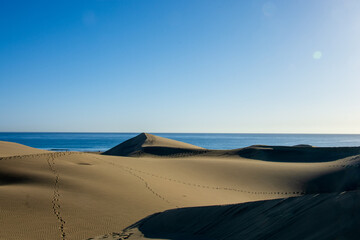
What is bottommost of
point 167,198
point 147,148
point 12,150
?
point 167,198

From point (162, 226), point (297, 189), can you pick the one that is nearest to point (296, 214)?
point (162, 226)

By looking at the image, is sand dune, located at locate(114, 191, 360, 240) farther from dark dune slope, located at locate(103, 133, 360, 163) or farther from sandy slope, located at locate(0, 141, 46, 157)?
dark dune slope, located at locate(103, 133, 360, 163)

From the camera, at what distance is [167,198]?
39.7 feet

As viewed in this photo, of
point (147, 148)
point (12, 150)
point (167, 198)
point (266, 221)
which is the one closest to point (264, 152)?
point (147, 148)

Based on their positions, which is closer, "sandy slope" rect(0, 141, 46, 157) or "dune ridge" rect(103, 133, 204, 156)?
"sandy slope" rect(0, 141, 46, 157)

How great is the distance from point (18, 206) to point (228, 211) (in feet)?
23.0

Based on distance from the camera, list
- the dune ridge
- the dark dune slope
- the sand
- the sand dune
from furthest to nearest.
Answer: the dune ridge < the dark dune slope < the sand < the sand dune

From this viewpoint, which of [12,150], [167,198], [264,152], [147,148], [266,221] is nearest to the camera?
[266,221]

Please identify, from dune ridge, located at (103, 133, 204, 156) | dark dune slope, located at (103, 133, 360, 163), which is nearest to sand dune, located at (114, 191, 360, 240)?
dark dune slope, located at (103, 133, 360, 163)

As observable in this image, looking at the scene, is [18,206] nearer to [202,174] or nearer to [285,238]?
[285,238]

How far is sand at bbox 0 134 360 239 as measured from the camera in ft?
19.2

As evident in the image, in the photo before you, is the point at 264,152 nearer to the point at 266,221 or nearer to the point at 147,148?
the point at 147,148

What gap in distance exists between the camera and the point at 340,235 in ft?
13.3

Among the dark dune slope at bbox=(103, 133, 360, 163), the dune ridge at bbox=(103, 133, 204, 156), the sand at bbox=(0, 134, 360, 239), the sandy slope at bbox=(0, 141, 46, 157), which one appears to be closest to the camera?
the sand at bbox=(0, 134, 360, 239)
